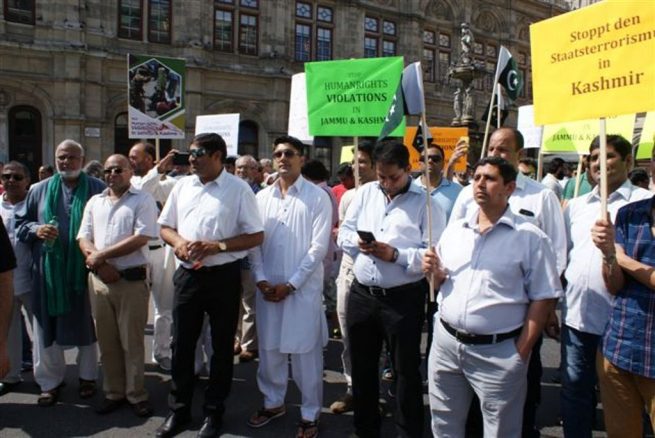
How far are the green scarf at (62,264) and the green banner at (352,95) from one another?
2.20 m

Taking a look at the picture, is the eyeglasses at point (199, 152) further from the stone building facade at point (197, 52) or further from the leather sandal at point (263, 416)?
the stone building facade at point (197, 52)

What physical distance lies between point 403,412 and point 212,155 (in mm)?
2327

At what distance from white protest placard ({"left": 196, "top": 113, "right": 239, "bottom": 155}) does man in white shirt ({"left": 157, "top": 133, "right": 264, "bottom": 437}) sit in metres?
4.96

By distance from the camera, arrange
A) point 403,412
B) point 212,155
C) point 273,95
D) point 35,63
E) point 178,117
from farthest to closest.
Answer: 1. point 273,95
2. point 35,63
3. point 178,117
4. point 212,155
5. point 403,412

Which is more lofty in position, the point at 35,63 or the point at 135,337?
the point at 35,63

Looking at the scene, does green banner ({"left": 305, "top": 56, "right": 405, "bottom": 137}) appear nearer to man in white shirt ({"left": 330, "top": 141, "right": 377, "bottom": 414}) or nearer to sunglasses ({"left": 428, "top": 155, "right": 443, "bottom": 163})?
man in white shirt ({"left": 330, "top": 141, "right": 377, "bottom": 414})

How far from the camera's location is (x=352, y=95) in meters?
4.61

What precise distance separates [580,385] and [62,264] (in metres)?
4.09

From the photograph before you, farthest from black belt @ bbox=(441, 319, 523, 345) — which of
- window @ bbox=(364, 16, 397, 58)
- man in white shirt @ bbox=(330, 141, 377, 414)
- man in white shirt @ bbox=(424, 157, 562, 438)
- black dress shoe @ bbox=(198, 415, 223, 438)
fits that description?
window @ bbox=(364, 16, 397, 58)

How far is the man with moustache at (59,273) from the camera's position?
4637 mm

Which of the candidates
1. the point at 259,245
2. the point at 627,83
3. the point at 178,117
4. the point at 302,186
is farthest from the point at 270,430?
the point at 178,117

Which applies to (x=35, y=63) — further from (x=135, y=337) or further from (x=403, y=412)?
(x=403, y=412)

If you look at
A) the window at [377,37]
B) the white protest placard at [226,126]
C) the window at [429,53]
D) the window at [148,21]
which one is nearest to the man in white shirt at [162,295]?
the white protest placard at [226,126]

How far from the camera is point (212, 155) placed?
165 inches
